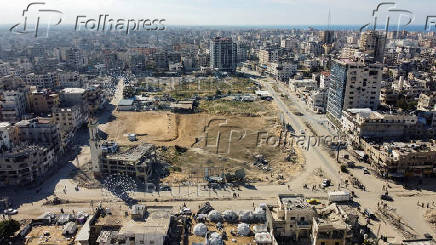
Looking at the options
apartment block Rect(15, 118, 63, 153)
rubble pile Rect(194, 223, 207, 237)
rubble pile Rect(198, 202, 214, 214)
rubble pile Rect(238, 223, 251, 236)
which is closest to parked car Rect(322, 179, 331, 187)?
rubble pile Rect(238, 223, 251, 236)

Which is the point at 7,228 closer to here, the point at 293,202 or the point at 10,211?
the point at 10,211

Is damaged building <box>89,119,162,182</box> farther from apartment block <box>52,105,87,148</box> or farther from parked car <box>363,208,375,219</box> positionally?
parked car <box>363,208,375,219</box>

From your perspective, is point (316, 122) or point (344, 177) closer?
point (344, 177)

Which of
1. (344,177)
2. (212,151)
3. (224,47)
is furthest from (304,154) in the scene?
(224,47)

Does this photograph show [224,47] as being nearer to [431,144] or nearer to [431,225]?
[431,144]

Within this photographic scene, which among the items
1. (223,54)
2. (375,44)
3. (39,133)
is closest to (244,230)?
(39,133)
